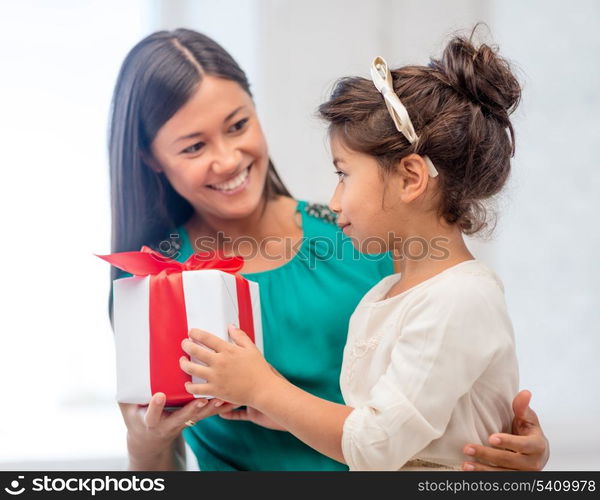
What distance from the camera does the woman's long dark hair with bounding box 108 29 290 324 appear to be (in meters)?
1.47

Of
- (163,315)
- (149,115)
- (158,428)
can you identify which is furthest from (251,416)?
(149,115)

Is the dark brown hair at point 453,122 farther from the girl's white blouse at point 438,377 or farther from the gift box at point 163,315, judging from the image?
the gift box at point 163,315

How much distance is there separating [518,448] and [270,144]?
4.46ft

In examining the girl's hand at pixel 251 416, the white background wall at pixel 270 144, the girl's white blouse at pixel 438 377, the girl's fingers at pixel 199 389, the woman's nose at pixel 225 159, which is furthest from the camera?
the white background wall at pixel 270 144

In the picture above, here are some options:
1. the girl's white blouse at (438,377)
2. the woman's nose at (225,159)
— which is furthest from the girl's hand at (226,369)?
the woman's nose at (225,159)

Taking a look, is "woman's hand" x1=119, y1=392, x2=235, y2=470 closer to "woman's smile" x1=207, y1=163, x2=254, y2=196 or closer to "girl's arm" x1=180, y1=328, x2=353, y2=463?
"girl's arm" x1=180, y1=328, x2=353, y2=463

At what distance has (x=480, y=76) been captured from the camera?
1.22 m

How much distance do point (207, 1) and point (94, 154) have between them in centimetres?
57

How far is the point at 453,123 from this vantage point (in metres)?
1.20

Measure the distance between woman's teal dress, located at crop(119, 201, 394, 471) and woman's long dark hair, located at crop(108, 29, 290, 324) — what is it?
112 mm

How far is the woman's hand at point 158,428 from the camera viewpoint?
49.3 inches

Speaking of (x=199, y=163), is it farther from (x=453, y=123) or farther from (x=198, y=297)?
(x=453, y=123)

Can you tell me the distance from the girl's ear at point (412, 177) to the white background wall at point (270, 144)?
40.5 inches

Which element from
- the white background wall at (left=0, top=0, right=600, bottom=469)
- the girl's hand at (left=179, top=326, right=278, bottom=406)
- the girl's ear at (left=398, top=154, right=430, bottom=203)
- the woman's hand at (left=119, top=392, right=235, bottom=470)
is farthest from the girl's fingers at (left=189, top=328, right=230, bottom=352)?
the white background wall at (left=0, top=0, right=600, bottom=469)
